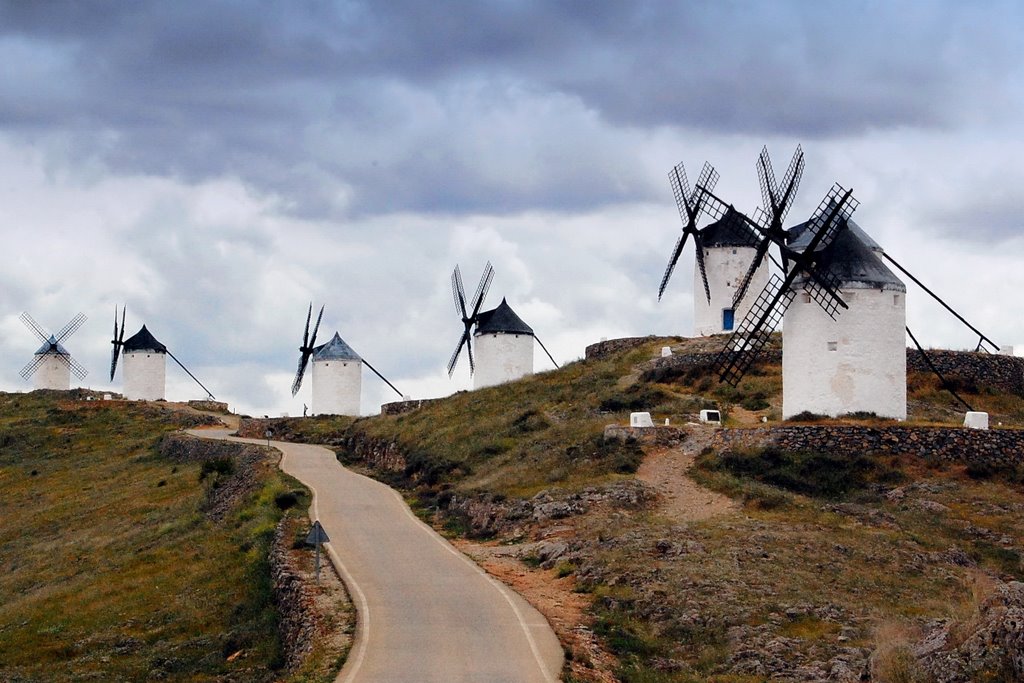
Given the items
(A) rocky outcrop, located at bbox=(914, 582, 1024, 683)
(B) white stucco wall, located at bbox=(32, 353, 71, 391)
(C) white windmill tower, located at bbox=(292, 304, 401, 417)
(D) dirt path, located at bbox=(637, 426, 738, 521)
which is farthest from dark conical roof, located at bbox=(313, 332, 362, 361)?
(A) rocky outcrop, located at bbox=(914, 582, 1024, 683)

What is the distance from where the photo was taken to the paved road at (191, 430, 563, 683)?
23.7 m

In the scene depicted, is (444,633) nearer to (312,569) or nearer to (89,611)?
(312,569)

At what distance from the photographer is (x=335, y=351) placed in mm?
81125

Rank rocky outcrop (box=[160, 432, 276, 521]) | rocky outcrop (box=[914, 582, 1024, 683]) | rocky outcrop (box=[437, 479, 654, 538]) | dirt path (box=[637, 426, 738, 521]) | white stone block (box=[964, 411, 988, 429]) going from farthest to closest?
rocky outcrop (box=[160, 432, 276, 521]) → white stone block (box=[964, 411, 988, 429]) → rocky outcrop (box=[437, 479, 654, 538]) → dirt path (box=[637, 426, 738, 521]) → rocky outcrop (box=[914, 582, 1024, 683])

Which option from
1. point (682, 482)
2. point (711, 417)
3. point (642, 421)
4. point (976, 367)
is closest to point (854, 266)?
point (711, 417)

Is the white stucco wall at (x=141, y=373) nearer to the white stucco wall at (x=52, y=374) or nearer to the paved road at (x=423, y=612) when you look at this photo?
the white stucco wall at (x=52, y=374)

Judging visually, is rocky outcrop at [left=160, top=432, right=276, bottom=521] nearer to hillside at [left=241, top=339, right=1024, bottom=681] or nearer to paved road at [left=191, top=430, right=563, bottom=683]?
hillside at [left=241, top=339, right=1024, bottom=681]

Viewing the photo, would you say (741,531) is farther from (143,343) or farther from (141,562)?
(143,343)

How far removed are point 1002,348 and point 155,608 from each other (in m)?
39.0

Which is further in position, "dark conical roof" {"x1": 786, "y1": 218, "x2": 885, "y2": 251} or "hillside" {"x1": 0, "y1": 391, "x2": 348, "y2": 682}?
"dark conical roof" {"x1": 786, "y1": 218, "x2": 885, "y2": 251}

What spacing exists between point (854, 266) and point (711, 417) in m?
6.78

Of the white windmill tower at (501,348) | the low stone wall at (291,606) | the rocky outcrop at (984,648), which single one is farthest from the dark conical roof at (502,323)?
the rocky outcrop at (984,648)

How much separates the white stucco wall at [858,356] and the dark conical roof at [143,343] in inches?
2443

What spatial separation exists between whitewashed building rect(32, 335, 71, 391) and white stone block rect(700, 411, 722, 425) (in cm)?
6954
